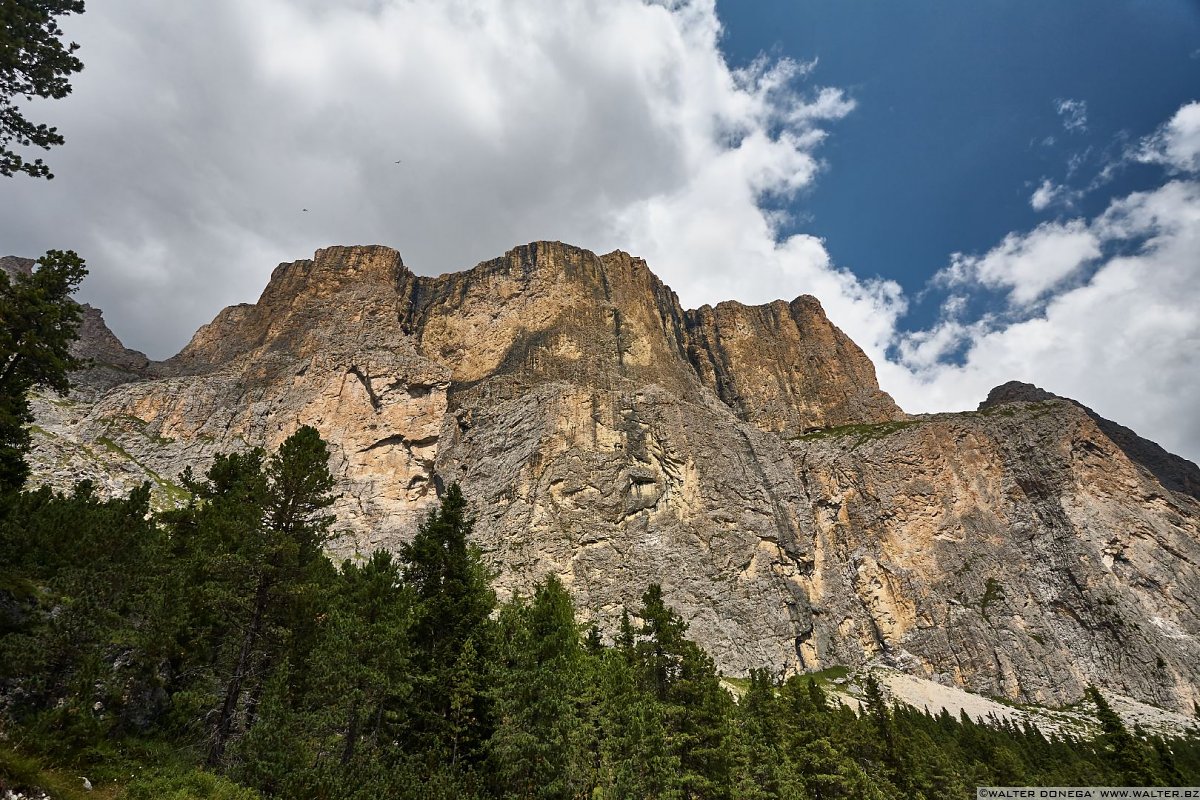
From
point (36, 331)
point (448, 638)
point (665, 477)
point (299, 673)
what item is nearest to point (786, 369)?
point (665, 477)

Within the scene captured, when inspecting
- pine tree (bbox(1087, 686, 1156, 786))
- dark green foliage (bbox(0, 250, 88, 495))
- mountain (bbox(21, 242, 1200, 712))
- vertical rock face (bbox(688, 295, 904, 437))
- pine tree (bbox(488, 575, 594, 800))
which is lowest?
pine tree (bbox(1087, 686, 1156, 786))

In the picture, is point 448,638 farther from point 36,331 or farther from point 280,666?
point 36,331

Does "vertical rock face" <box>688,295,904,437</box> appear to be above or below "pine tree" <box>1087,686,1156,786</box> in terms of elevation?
above

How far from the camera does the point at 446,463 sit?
122 m

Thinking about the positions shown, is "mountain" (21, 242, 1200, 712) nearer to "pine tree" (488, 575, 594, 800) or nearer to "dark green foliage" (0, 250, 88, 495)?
"pine tree" (488, 575, 594, 800)

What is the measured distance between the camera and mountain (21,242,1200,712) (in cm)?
10369

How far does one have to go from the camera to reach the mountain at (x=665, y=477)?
10369cm

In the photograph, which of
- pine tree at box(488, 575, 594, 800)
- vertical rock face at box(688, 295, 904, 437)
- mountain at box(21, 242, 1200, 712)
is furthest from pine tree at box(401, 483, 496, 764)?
vertical rock face at box(688, 295, 904, 437)

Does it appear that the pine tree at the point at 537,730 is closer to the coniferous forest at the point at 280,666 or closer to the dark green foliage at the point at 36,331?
the coniferous forest at the point at 280,666

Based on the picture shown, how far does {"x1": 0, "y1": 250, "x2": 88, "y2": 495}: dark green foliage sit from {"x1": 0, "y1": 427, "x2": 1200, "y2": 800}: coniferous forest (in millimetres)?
4745

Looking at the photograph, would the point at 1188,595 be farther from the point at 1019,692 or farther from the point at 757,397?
the point at 757,397

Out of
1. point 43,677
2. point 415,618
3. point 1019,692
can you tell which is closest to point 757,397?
point 1019,692

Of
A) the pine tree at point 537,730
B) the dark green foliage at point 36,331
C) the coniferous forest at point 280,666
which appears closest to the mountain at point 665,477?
the coniferous forest at point 280,666

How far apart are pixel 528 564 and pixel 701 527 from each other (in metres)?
33.2
